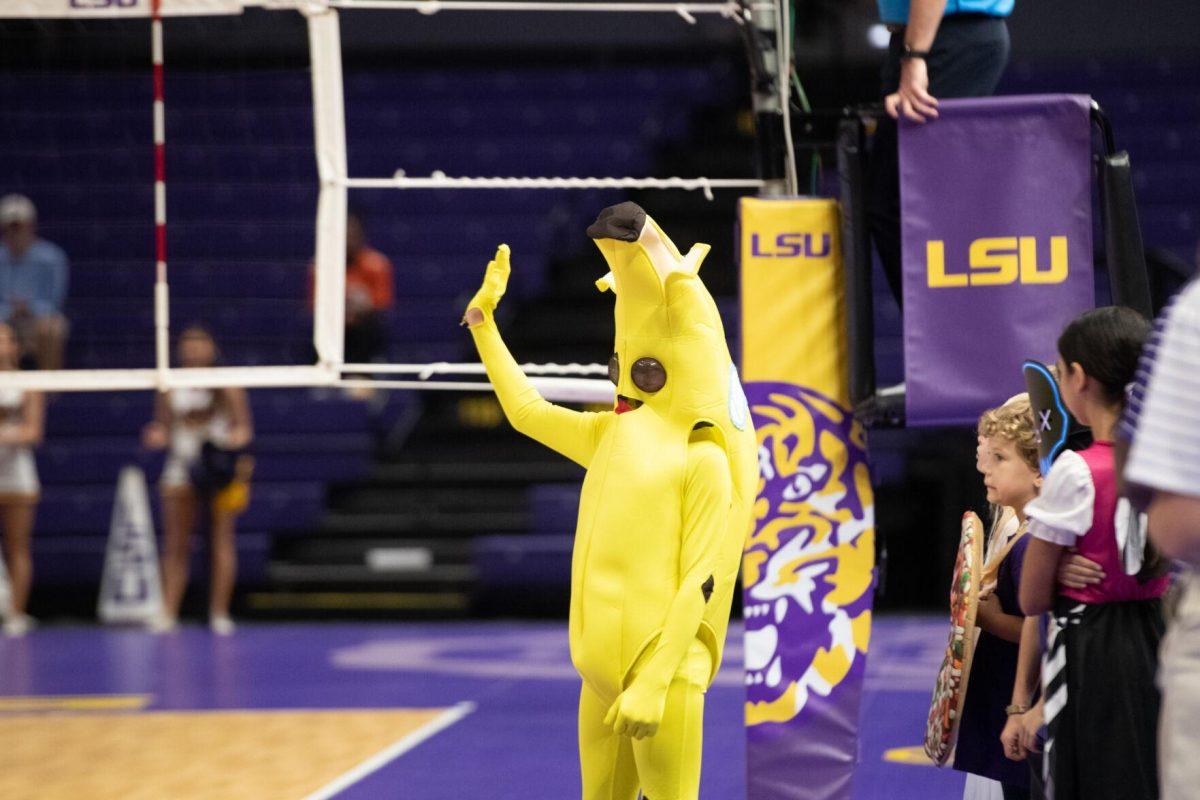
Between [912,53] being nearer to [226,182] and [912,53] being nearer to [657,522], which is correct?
[657,522]

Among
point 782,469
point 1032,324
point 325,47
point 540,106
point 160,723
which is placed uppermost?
point 540,106

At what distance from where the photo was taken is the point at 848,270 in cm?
365

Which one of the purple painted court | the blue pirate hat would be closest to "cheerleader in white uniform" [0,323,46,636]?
the purple painted court

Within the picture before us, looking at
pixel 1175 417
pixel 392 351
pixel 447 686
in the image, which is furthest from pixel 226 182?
pixel 1175 417

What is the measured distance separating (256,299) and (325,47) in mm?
6339

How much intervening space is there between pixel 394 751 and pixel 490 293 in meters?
2.55

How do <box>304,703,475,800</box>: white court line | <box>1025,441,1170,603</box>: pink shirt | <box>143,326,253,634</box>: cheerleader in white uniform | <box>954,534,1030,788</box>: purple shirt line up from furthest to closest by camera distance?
<box>143,326,253,634</box>: cheerleader in white uniform
<box>304,703,475,800</box>: white court line
<box>954,534,1030,788</box>: purple shirt
<box>1025,441,1170,603</box>: pink shirt

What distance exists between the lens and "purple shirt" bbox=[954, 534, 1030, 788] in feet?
10.9

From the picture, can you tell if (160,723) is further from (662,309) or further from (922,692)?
(662,309)

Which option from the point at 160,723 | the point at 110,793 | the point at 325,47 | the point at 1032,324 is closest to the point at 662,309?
the point at 1032,324

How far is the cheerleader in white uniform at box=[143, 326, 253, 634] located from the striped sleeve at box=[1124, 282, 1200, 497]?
783 cm

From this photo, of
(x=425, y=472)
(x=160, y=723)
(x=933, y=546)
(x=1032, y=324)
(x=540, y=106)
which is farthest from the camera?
(x=540, y=106)

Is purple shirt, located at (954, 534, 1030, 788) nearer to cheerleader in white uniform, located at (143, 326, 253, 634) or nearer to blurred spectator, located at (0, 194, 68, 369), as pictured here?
blurred spectator, located at (0, 194, 68, 369)

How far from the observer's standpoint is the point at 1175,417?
1.96m
